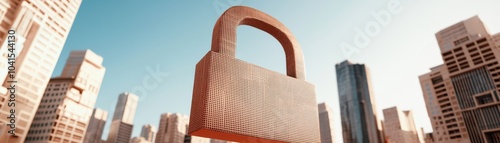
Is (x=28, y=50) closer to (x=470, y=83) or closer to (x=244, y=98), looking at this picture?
(x=244, y=98)

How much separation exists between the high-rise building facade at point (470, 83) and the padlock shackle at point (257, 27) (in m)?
63.2

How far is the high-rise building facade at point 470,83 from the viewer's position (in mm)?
52031

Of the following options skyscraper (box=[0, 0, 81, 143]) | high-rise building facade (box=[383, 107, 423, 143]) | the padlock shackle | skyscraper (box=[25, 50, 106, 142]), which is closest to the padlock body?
the padlock shackle

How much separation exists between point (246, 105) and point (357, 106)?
456ft

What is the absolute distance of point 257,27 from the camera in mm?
7945

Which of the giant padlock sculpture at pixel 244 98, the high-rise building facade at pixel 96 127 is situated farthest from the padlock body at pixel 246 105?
the high-rise building facade at pixel 96 127

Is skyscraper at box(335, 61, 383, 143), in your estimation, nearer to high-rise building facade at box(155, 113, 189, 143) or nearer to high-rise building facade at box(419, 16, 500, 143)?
high-rise building facade at box(419, 16, 500, 143)

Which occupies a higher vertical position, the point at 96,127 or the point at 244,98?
the point at 96,127

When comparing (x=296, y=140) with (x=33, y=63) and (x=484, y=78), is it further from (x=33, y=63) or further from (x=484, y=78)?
(x=484, y=78)

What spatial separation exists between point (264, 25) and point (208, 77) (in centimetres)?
307

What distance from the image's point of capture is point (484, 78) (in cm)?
5400

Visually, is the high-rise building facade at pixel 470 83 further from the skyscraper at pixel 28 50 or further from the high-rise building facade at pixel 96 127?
the high-rise building facade at pixel 96 127

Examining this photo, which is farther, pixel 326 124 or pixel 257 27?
pixel 326 124

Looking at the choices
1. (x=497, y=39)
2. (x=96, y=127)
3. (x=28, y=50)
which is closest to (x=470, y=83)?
(x=497, y=39)
